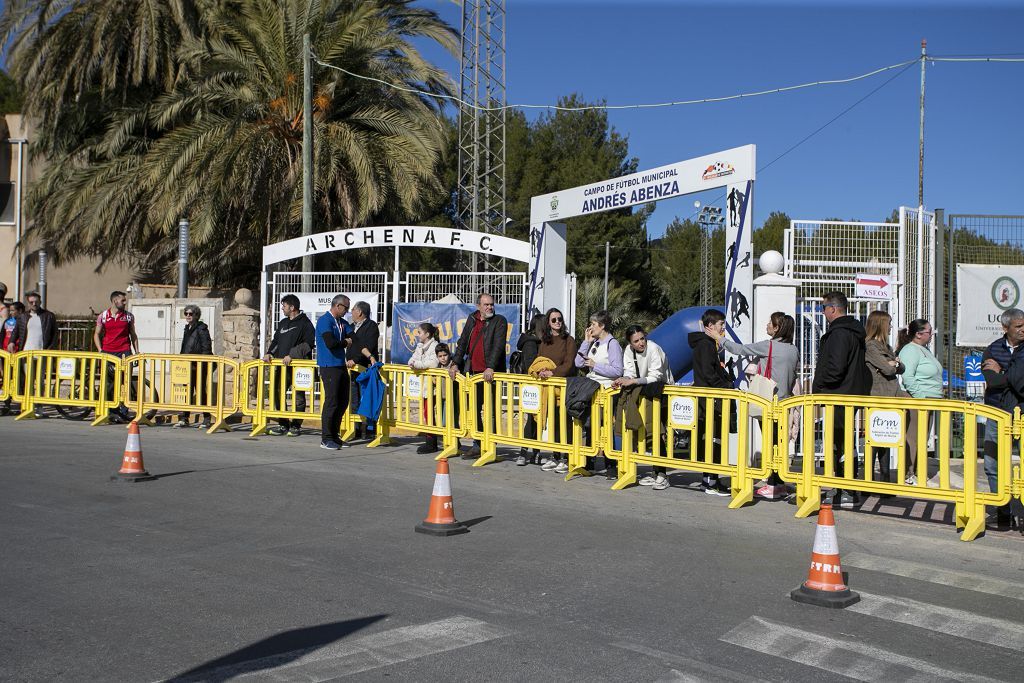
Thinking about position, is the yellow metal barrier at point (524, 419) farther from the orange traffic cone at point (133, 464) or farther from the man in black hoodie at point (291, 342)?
the orange traffic cone at point (133, 464)

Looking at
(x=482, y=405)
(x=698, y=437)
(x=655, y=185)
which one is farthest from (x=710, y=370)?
(x=655, y=185)

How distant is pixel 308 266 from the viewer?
22188 mm

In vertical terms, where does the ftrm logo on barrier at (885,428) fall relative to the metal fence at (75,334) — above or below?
below

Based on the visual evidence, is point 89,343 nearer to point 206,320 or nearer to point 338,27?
point 206,320

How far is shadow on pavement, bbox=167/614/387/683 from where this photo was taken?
4.77 meters

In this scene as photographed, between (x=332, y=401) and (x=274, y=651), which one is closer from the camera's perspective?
(x=274, y=651)

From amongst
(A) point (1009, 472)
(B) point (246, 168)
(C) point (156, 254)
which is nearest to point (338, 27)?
(B) point (246, 168)

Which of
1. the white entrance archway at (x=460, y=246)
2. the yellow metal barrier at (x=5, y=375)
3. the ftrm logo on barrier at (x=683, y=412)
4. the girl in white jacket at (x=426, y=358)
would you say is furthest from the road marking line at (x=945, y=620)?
the yellow metal barrier at (x=5, y=375)

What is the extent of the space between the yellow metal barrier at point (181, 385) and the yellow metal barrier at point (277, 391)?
A: 0.89ft

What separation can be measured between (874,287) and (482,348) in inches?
221

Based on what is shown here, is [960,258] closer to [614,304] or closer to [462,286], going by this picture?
[462,286]

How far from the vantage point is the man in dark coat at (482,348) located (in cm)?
1276

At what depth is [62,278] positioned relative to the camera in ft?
124

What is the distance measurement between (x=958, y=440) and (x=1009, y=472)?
5.63 meters
